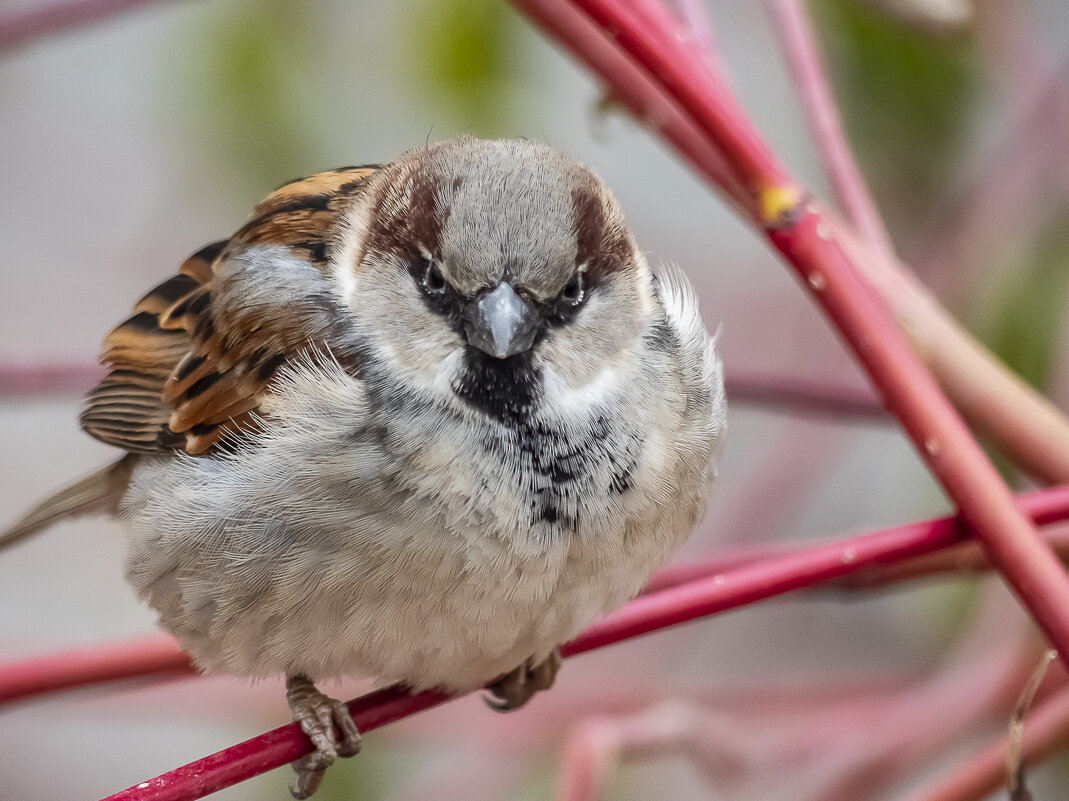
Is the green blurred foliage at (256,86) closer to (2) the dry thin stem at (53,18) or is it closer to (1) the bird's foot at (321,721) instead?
(2) the dry thin stem at (53,18)

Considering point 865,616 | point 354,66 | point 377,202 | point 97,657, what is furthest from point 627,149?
point 97,657

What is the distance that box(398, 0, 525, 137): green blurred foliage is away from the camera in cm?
187

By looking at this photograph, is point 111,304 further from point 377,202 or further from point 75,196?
point 377,202

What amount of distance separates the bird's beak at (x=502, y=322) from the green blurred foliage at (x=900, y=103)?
41.9 inches

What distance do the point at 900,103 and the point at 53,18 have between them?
1.30m

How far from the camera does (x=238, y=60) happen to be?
191cm

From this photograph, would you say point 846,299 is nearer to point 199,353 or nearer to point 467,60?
point 199,353

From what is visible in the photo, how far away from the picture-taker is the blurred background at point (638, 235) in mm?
1721

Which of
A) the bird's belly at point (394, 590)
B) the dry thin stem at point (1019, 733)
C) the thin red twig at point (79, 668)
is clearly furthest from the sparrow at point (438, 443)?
the dry thin stem at point (1019, 733)

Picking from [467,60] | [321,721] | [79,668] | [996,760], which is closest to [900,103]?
[467,60]

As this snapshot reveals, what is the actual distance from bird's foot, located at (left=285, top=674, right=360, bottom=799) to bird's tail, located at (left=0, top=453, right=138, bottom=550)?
431mm

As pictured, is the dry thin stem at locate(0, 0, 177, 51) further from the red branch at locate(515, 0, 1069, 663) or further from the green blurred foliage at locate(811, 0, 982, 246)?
the green blurred foliage at locate(811, 0, 982, 246)

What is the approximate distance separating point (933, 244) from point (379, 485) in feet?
3.90

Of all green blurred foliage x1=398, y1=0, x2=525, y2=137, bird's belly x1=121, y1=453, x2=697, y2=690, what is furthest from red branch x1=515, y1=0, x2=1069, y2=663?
green blurred foliage x1=398, y1=0, x2=525, y2=137
